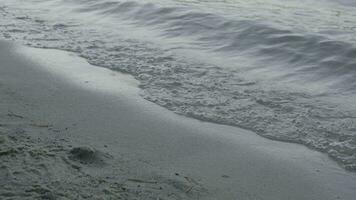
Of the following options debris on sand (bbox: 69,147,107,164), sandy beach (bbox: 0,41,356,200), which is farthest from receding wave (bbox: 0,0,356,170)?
debris on sand (bbox: 69,147,107,164)

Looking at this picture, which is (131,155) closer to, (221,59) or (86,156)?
(86,156)

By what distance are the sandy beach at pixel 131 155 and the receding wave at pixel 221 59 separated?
0.28m

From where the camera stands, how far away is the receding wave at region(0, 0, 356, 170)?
4.77m

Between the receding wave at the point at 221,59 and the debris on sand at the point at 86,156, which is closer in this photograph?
the debris on sand at the point at 86,156

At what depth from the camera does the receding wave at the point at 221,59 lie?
4.77m

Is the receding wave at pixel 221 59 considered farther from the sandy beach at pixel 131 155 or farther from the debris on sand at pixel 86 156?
the debris on sand at pixel 86 156

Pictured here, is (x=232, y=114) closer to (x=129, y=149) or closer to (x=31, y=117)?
(x=129, y=149)

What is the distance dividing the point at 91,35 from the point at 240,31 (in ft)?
7.97

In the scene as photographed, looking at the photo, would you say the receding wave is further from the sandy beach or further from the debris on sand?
the debris on sand

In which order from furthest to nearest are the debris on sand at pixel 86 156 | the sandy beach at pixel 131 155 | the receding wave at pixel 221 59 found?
the receding wave at pixel 221 59 → the debris on sand at pixel 86 156 → the sandy beach at pixel 131 155

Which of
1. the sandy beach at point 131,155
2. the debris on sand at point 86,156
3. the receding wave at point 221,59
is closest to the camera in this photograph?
the sandy beach at point 131,155

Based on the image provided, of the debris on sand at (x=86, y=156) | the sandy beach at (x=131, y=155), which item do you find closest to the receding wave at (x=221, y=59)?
the sandy beach at (x=131, y=155)

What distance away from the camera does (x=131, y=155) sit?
3.78 meters

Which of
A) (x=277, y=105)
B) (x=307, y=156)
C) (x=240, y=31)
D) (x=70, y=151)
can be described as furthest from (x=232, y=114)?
(x=240, y=31)
